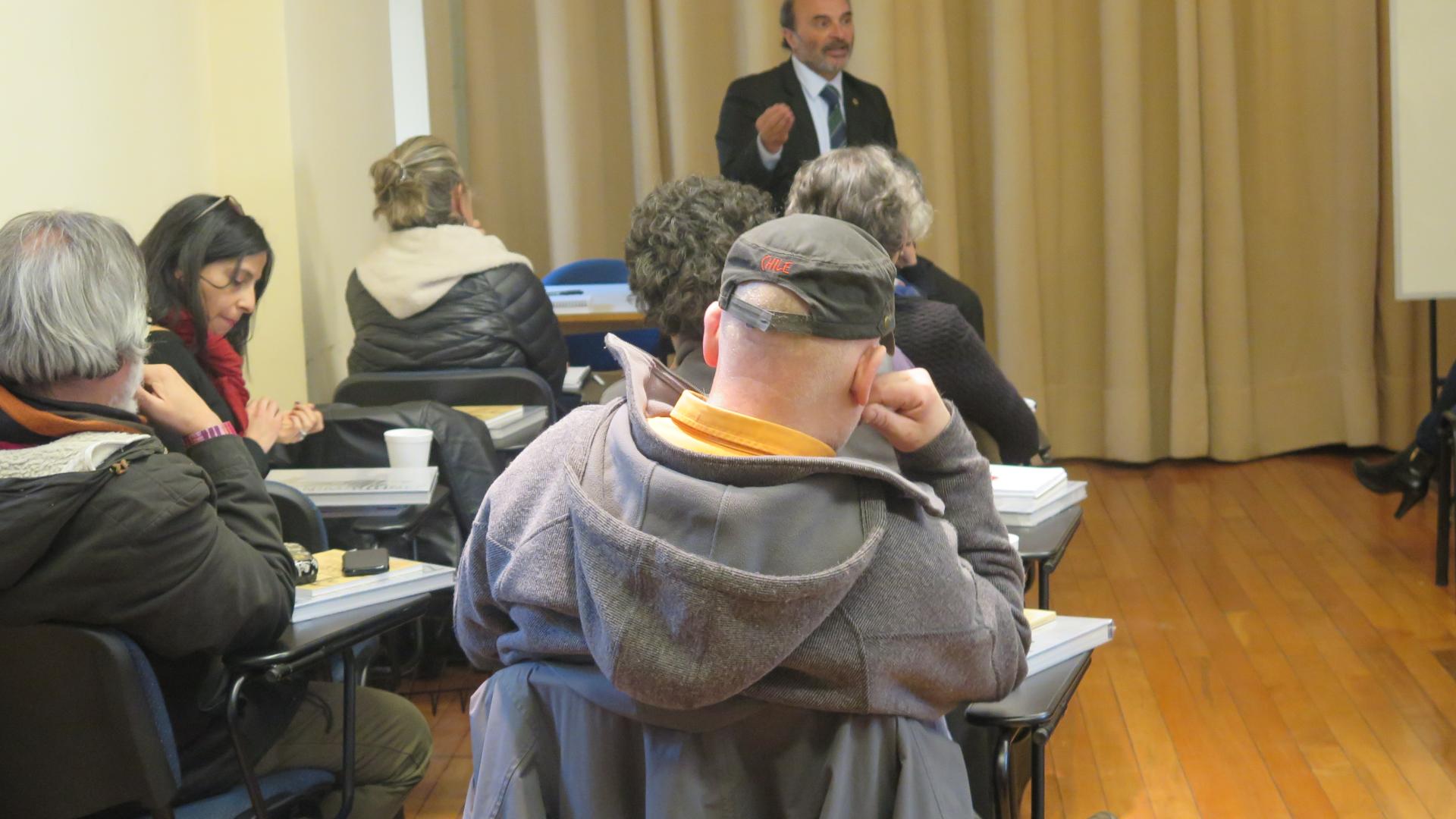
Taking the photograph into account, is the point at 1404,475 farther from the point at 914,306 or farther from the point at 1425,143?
the point at 914,306

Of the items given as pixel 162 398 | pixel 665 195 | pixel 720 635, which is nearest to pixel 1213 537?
pixel 665 195

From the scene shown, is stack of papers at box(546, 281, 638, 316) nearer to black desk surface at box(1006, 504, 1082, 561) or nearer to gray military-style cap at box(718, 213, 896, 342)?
black desk surface at box(1006, 504, 1082, 561)

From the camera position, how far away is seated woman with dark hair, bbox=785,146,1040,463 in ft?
7.52

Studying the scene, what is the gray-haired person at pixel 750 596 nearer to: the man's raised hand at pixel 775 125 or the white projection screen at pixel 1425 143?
the man's raised hand at pixel 775 125

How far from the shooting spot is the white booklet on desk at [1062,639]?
Result: 5.58 ft

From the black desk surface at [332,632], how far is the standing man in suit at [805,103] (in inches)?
122

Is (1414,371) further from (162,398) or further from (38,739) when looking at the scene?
(38,739)

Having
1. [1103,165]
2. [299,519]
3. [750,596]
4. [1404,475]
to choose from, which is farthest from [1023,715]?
[1103,165]

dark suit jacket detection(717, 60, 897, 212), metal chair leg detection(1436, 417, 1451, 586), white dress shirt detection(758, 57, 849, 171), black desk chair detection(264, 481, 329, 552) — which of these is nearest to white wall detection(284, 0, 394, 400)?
dark suit jacket detection(717, 60, 897, 212)

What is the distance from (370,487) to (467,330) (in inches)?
44.7

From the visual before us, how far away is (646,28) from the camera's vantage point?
19.0 feet

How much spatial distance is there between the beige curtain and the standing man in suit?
27.4 inches

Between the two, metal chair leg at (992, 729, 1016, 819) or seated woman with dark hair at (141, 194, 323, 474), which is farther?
seated woman with dark hair at (141, 194, 323, 474)

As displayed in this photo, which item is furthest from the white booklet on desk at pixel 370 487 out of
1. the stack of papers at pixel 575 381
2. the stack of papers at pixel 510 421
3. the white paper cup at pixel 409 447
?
the stack of papers at pixel 575 381
